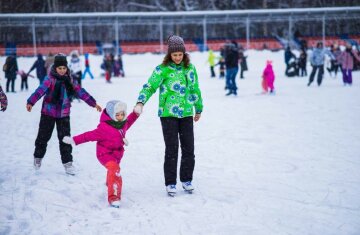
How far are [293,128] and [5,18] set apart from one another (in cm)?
2689

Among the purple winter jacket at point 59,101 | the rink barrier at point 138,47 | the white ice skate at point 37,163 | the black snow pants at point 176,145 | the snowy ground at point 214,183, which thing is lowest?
the snowy ground at point 214,183

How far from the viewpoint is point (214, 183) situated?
461cm

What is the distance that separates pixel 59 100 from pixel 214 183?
1.90 meters

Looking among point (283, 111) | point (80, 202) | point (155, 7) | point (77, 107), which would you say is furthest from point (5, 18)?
point (80, 202)

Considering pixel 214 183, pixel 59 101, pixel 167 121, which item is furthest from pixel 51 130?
pixel 214 183

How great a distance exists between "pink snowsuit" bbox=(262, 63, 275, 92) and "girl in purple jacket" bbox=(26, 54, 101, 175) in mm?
9161

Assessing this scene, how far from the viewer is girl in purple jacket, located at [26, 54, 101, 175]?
4.84 metres

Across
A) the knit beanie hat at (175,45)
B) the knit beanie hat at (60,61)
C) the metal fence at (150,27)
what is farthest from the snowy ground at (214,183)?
the metal fence at (150,27)

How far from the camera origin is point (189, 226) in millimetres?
3379

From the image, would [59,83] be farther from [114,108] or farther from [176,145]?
[176,145]

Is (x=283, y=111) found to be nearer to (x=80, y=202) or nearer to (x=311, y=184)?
(x=311, y=184)

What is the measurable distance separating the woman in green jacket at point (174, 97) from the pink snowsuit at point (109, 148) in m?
0.36

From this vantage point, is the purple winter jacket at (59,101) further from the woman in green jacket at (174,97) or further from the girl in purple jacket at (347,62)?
the girl in purple jacket at (347,62)

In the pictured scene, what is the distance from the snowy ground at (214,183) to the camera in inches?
135
